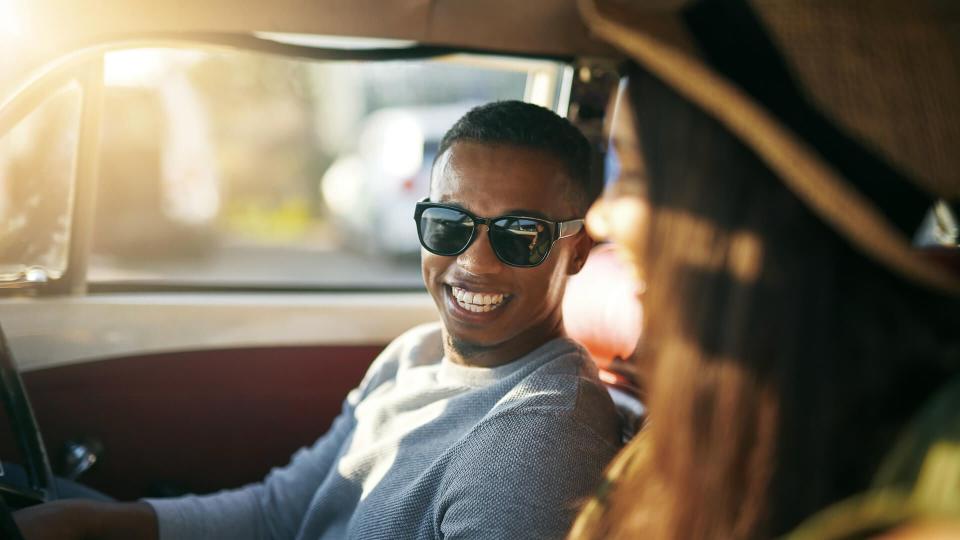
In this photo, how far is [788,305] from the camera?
3.36ft

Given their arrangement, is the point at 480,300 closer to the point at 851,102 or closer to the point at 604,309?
the point at 604,309

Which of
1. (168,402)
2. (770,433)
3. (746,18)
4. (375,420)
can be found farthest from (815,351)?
(168,402)

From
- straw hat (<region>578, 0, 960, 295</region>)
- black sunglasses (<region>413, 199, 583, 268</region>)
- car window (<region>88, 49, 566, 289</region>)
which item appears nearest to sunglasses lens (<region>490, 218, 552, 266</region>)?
black sunglasses (<region>413, 199, 583, 268</region>)

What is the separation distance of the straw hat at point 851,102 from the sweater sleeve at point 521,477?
2.40 feet

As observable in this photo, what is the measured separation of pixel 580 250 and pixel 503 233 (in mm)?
254

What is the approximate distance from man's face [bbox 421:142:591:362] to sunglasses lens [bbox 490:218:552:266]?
22mm

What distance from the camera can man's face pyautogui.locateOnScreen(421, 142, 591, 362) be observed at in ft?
6.13

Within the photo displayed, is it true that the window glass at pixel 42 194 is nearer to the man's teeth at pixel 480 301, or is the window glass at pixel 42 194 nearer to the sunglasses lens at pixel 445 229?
the sunglasses lens at pixel 445 229

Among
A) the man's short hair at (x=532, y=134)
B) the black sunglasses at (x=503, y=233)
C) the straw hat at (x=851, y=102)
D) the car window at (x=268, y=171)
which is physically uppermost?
the straw hat at (x=851, y=102)

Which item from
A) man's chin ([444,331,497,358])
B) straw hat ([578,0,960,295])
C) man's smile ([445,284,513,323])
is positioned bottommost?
man's chin ([444,331,497,358])

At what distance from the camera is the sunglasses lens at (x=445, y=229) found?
1.87 m

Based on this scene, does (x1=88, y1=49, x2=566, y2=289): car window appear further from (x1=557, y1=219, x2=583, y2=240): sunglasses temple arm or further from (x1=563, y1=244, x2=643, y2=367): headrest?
(x1=557, y1=219, x2=583, y2=240): sunglasses temple arm

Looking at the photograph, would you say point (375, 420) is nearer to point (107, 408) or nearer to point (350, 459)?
point (350, 459)

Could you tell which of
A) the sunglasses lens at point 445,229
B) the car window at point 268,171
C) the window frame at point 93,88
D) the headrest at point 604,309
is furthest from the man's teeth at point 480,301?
the car window at point 268,171
